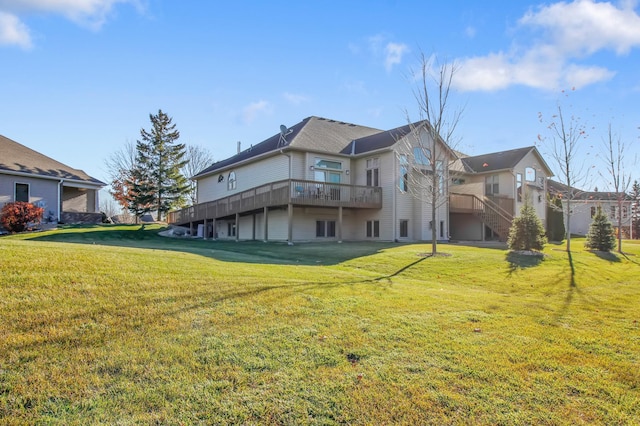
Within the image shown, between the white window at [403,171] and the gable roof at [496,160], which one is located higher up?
the gable roof at [496,160]

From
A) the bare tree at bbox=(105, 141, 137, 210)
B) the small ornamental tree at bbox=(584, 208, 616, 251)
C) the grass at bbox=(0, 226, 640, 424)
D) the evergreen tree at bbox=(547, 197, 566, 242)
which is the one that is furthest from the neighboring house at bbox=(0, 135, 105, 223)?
the evergreen tree at bbox=(547, 197, 566, 242)

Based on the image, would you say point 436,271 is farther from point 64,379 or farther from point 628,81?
point 628,81

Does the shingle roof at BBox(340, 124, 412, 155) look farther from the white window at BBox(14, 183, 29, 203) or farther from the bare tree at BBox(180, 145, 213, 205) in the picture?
the bare tree at BBox(180, 145, 213, 205)

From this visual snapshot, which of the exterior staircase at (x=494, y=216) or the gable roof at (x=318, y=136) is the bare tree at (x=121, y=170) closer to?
the gable roof at (x=318, y=136)

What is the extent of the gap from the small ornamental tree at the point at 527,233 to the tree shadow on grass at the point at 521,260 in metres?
0.72

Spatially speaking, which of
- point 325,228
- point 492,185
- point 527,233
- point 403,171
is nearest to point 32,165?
point 325,228

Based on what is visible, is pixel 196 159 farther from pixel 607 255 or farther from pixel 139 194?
pixel 607 255

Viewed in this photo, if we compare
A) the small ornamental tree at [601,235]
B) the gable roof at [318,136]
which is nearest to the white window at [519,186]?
the small ornamental tree at [601,235]

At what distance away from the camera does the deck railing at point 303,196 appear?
18517 mm

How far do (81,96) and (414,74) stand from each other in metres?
14.9

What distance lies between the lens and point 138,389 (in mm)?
3277

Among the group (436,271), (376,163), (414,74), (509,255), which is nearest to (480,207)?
(376,163)

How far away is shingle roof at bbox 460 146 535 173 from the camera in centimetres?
2637

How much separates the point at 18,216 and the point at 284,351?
74.5 feet
